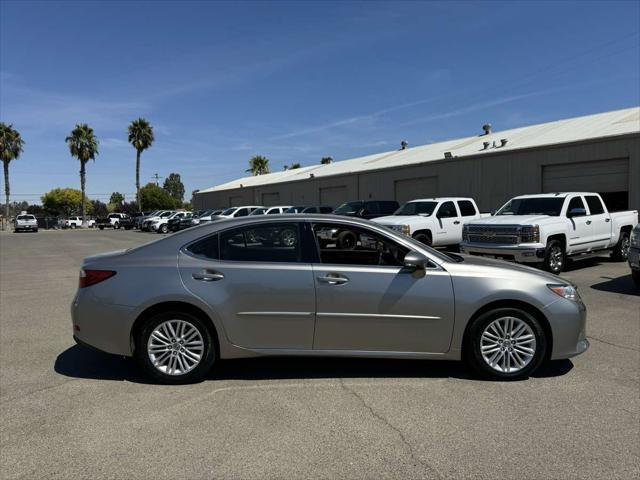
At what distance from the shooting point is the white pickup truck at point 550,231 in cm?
1098

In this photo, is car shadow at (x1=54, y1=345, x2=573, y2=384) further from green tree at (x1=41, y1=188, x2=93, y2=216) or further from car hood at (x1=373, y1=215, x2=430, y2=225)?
green tree at (x1=41, y1=188, x2=93, y2=216)

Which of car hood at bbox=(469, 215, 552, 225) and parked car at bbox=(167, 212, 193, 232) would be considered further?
parked car at bbox=(167, 212, 193, 232)

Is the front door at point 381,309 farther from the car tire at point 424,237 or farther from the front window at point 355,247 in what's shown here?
the car tire at point 424,237

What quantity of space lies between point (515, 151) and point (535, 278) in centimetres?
1912

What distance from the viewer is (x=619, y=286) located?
986 centimetres

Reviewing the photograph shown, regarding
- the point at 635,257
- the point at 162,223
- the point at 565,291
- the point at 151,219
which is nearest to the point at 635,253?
the point at 635,257

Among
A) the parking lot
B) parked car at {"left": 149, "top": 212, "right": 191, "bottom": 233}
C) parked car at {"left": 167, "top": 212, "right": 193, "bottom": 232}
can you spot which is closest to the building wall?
parked car at {"left": 167, "top": 212, "right": 193, "bottom": 232}

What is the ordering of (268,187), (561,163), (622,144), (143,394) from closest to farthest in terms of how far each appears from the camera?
(143,394) → (622,144) → (561,163) → (268,187)

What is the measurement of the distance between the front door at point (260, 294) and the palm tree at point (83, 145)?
6218cm

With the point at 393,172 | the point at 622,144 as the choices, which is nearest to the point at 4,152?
the point at 393,172

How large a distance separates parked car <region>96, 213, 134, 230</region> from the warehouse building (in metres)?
28.9

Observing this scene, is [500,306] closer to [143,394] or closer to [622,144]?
[143,394]

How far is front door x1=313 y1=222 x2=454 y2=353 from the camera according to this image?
4.44 m

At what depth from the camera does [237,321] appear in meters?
4.47
